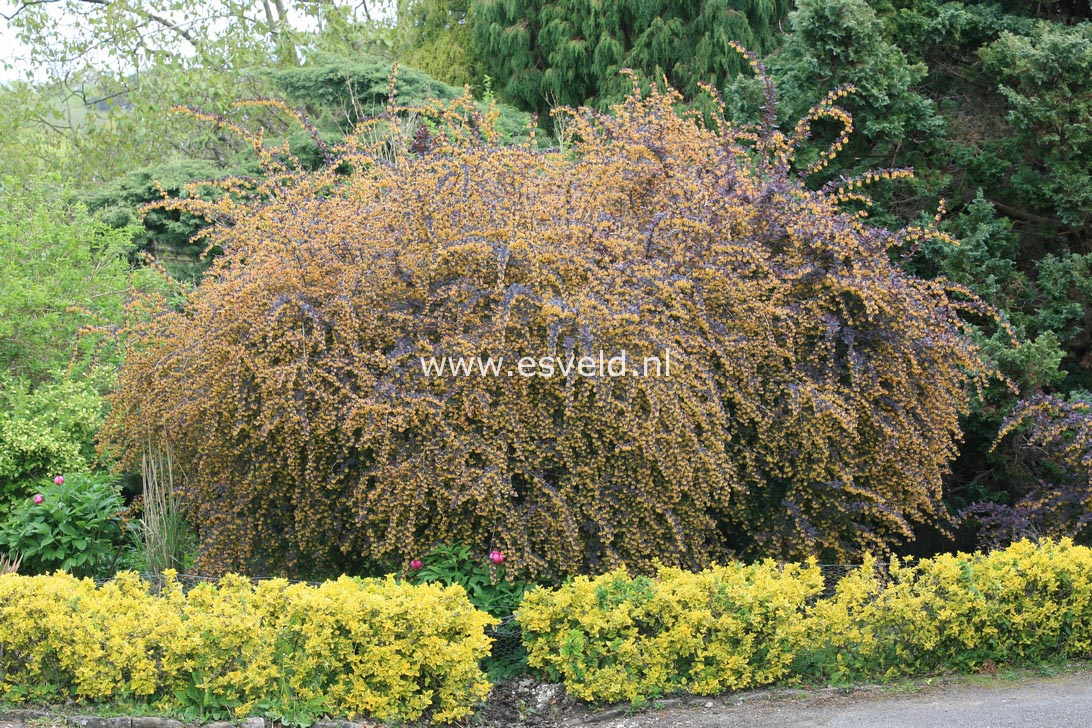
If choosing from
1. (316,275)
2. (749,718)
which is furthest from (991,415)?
(316,275)

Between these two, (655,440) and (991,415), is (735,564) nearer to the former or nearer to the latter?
(655,440)

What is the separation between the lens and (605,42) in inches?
472

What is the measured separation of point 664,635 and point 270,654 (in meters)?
1.67

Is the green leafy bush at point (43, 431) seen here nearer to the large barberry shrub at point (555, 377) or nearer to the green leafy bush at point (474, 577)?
the large barberry shrub at point (555, 377)

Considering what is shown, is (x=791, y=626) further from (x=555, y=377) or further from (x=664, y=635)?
(x=555, y=377)

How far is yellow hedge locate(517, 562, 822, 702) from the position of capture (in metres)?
4.61

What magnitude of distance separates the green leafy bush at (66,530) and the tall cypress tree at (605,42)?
7264 millimetres

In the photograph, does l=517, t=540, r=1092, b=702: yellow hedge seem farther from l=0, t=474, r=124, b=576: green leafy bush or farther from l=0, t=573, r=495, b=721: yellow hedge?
l=0, t=474, r=124, b=576: green leafy bush

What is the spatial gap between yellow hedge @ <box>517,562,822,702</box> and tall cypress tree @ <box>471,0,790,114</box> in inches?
303

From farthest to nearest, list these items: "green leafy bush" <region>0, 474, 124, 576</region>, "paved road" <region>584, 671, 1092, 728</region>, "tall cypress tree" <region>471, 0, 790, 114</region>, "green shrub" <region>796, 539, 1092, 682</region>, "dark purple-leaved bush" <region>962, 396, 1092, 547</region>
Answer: "tall cypress tree" <region>471, 0, 790, 114</region> < "dark purple-leaved bush" <region>962, 396, 1092, 547</region> < "green leafy bush" <region>0, 474, 124, 576</region> < "green shrub" <region>796, 539, 1092, 682</region> < "paved road" <region>584, 671, 1092, 728</region>

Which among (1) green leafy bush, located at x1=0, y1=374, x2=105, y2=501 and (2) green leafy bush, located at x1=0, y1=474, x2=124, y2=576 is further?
(1) green leafy bush, located at x1=0, y1=374, x2=105, y2=501

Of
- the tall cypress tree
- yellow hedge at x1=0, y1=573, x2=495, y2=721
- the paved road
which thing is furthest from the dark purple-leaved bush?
the tall cypress tree

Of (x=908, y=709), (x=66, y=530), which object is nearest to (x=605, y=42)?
(x=66, y=530)

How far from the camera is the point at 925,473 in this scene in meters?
5.91
